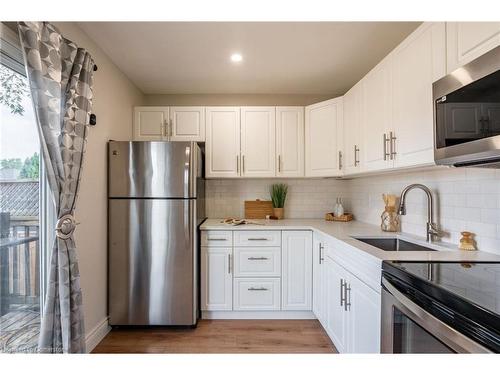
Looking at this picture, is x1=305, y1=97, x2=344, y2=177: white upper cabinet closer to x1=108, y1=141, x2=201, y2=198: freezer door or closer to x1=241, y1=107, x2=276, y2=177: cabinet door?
x1=241, y1=107, x2=276, y2=177: cabinet door

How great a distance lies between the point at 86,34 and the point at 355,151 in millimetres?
2319

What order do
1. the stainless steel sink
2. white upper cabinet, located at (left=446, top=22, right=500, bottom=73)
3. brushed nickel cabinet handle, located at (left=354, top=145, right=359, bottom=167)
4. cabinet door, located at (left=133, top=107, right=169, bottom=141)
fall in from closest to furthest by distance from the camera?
white upper cabinet, located at (left=446, top=22, right=500, bottom=73) → the stainless steel sink → brushed nickel cabinet handle, located at (left=354, top=145, right=359, bottom=167) → cabinet door, located at (left=133, top=107, right=169, bottom=141)

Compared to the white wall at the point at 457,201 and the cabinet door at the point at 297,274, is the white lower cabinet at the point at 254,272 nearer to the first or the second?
the cabinet door at the point at 297,274

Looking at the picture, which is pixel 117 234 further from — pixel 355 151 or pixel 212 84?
pixel 355 151

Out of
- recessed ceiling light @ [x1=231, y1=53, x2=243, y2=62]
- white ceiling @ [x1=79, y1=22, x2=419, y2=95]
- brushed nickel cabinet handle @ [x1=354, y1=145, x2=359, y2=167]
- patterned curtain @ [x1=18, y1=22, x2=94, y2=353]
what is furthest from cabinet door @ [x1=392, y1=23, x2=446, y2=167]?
patterned curtain @ [x1=18, y1=22, x2=94, y2=353]

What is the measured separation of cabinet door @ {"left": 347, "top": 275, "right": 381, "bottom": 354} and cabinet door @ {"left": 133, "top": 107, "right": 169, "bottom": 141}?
233 cm

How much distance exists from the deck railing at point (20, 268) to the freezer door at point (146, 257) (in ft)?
2.31

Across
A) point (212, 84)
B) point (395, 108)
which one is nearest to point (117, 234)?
point (212, 84)

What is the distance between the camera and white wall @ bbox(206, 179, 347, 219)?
3.17 meters

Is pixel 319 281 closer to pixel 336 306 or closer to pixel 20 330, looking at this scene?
pixel 336 306

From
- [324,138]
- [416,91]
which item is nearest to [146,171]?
[324,138]

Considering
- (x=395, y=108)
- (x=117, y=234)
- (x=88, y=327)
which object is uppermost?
(x=395, y=108)

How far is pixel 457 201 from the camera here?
1.62 meters
